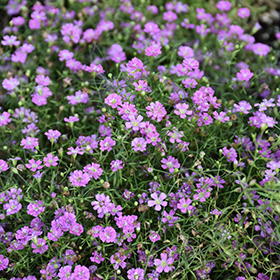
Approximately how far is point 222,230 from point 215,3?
2.79 meters

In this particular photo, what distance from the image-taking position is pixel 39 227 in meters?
2.12

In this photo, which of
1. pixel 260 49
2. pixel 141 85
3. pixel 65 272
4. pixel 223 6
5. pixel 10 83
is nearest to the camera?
pixel 65 272

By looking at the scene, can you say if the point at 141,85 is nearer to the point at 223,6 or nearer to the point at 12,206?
the point at 12,206

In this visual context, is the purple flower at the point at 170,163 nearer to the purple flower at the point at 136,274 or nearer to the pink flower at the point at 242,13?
the purple flower at the point at 136,274

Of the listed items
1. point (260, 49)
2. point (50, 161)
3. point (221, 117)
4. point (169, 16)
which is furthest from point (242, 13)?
point (50, 161)

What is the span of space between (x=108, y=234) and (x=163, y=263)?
378mm

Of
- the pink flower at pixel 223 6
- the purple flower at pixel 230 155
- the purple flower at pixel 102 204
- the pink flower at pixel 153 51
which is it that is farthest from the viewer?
the pink flower at pixel 223 6

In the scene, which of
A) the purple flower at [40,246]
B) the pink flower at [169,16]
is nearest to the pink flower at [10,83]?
the purple flower at [40,246]

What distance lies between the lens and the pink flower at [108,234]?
1993mm

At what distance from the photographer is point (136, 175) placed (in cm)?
234

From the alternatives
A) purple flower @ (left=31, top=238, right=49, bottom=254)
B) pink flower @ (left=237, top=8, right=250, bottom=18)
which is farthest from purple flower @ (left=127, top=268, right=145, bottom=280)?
pink flower @ (left=237, top=8, right=250, bottom=18)

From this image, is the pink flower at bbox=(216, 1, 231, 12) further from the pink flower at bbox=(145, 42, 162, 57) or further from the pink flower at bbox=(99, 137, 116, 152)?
the pink flower at bbox=(99, 137, 116, 152)

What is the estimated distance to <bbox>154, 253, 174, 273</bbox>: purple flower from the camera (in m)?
1.97

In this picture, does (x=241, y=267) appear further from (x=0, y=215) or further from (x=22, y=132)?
(x=22, y=132)
